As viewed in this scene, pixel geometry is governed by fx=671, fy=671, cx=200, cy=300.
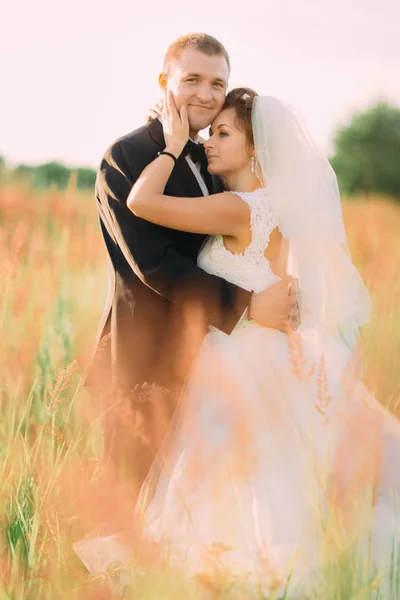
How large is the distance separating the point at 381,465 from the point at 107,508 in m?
1.15

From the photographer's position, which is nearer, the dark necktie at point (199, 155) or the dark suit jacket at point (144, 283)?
the dark suit jacket at point (144, 283)

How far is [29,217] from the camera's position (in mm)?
7801

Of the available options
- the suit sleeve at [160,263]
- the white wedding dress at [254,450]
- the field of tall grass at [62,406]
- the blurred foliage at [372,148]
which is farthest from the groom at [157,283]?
the blurred foliage at [372,148]

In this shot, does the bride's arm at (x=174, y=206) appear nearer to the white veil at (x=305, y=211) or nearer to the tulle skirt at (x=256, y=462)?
the white veil at (x=305, y=211)

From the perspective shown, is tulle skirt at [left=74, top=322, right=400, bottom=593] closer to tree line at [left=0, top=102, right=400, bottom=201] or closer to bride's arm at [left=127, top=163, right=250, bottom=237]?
bride's arm at [left=127, top=163, right=250, bottom=237]

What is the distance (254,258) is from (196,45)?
103 cm

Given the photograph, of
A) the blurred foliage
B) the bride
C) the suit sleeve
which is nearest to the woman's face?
the bride

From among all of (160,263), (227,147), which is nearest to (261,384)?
(160,263)

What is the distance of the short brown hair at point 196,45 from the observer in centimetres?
308

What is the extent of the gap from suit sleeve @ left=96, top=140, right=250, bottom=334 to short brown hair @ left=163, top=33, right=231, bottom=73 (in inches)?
22.2

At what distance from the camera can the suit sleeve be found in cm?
281

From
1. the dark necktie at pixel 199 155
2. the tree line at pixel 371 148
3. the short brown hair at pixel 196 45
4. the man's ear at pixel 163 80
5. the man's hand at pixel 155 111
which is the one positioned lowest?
the tree line at pixel 371 148

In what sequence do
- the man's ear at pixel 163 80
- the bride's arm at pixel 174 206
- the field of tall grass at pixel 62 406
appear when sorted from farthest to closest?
the man's ear at pixel 163 80 < the bride's arm at pixel 174 206 < the field of tall grass at pixel 62 406

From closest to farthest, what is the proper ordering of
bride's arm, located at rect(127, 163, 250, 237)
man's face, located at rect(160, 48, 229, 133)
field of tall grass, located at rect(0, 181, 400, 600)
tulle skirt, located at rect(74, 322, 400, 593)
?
field of tall grass, located at rect(0, 181, 400, 600), tulle skirt, located at rect(74, 322, 400, 593), bride's arm, located at rect(127, 163, 250, 237), man's face, located at rect(160, 48, 229, 133)
